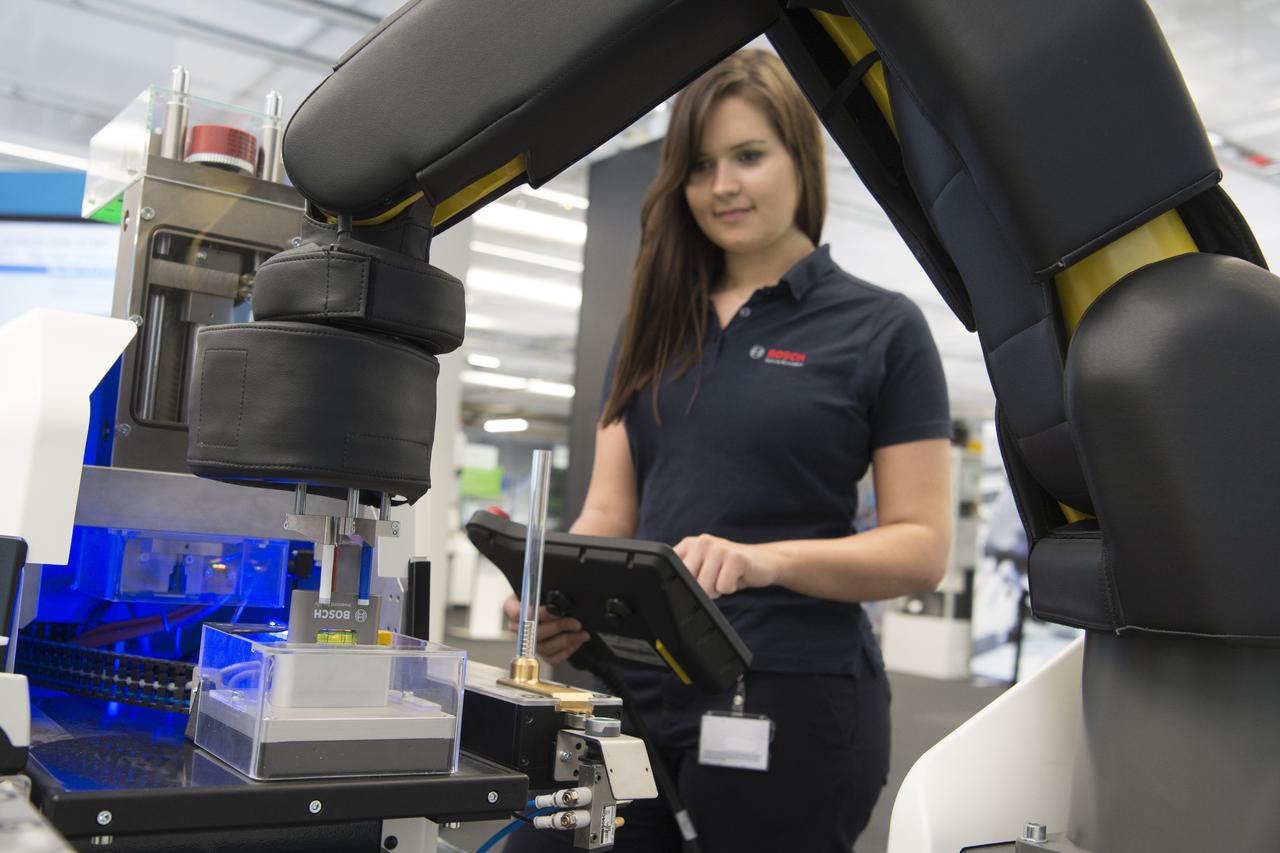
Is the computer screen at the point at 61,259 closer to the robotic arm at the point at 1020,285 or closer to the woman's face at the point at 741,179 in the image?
the woman's face at the point at 741,179

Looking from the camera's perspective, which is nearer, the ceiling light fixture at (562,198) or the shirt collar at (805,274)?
the shirt collar at (805,274)

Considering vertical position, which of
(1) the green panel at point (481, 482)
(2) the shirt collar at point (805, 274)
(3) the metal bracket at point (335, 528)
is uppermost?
(1) the green panel at point (481, 482)

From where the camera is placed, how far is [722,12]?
2.31 feet

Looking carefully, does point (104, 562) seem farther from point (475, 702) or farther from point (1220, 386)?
point (1220, 386)

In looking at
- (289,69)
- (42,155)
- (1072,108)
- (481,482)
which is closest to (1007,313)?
(1072,108)

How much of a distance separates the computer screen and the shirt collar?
1244mm

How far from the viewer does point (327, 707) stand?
72cm

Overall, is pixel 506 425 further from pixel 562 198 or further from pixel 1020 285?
pixel 1020 285

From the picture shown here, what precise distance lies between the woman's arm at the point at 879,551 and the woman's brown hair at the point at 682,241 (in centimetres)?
31

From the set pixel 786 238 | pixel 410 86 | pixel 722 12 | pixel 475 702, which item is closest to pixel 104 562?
pixel 475 702

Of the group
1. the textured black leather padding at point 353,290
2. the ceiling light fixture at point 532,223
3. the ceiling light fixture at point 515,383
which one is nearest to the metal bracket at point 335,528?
the textured black leather padding at point 353,290

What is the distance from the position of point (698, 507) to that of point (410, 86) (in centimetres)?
83

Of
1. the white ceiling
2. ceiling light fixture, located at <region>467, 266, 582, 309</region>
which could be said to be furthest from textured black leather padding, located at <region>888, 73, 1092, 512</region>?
ceiling light fixture, located at <region>467, 266, 582, 309</region>

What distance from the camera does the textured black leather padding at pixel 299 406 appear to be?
68 cm
